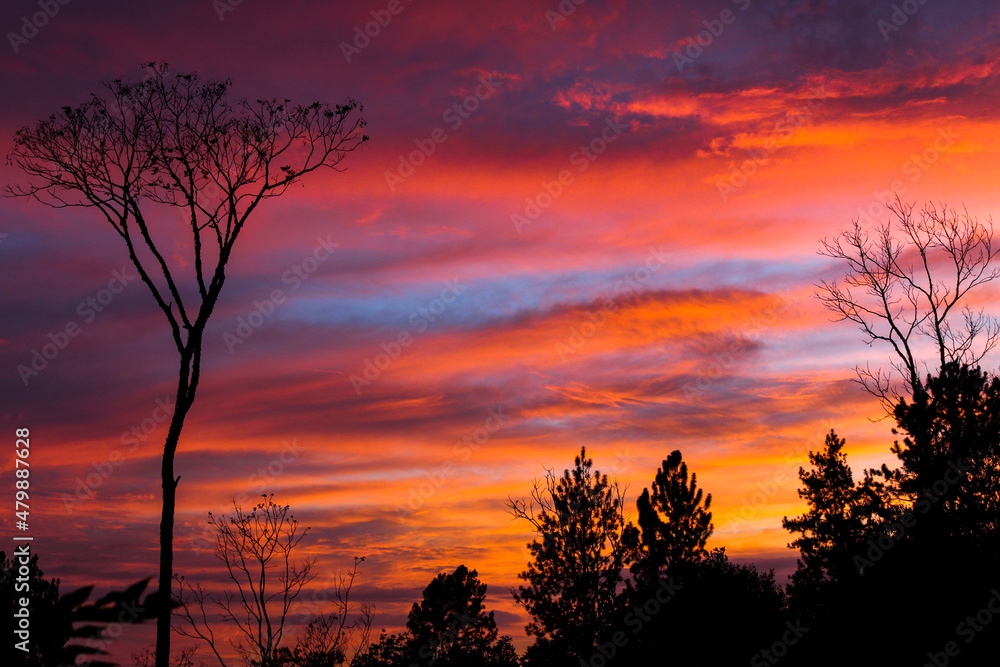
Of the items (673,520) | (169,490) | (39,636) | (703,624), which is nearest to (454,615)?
(673,520)

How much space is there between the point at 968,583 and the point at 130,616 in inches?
788

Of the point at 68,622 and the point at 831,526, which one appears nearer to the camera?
the point at 68,622

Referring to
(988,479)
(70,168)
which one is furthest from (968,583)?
(70,168)

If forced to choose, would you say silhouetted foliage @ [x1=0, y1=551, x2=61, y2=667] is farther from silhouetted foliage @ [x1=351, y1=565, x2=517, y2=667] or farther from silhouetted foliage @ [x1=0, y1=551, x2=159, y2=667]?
silhouetted foliage @ [x1=351, y1=565, x2=517, y2=667]

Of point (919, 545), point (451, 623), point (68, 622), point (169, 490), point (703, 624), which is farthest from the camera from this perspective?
point (451, 623)

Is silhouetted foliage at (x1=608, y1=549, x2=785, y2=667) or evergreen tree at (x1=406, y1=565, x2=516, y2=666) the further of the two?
evergreen tree at (x1=406, y1=565, x2=516, y2=666)

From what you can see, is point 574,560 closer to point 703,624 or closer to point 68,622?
point 703,624

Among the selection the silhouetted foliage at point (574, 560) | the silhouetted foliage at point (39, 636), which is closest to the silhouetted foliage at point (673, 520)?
the silhouetted foliage at point (574, 560)

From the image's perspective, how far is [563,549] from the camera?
34000 mm

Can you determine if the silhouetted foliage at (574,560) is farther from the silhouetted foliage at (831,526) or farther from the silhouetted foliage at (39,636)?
the silhouetted foliage at (39,636)

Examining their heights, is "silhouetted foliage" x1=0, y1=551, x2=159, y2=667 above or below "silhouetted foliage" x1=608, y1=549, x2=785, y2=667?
above

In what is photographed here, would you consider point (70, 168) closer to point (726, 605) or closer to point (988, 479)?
point (726, 605)

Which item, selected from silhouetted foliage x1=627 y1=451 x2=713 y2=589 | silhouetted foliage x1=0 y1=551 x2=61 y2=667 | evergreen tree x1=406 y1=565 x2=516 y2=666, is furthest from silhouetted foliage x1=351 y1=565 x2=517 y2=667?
silhouetted foliage x1=0 y1=551 x2=61 y2=667

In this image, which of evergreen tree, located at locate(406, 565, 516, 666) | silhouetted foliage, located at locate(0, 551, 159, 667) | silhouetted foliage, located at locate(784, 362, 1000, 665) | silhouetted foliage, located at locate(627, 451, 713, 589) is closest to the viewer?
silhouetted foliage, located at locate(0, 551, 159, 667)
